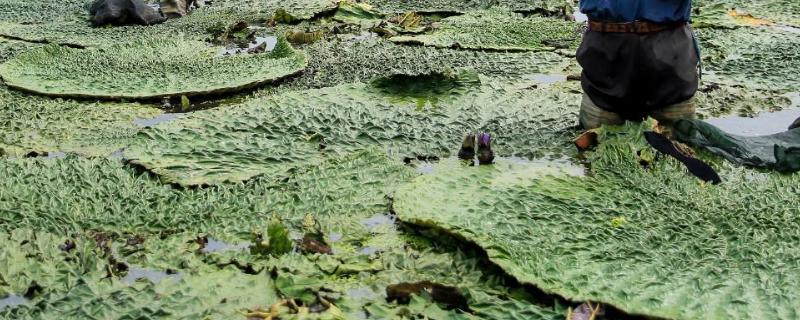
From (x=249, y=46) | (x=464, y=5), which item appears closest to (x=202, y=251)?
(x=249, y=46)

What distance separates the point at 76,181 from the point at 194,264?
0.60m

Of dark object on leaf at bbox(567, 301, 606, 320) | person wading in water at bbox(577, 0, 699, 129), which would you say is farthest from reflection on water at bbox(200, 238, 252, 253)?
person wading in water at bbox(577, 0, 699, 129)

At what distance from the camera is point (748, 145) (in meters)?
2.21

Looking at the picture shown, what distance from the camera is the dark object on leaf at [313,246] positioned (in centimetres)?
175

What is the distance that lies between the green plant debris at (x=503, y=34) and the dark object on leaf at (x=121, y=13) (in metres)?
1.50

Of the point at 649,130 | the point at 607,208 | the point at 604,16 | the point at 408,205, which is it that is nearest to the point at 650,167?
the point at 649,130

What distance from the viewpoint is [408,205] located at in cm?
192

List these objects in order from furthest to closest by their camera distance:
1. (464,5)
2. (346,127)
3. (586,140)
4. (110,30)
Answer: (464,5)
(110,30)
(346,127)
(586,140)

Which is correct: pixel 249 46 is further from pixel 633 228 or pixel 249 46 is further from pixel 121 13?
pixel 633 228

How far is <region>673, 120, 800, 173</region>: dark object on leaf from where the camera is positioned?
209 centimetres

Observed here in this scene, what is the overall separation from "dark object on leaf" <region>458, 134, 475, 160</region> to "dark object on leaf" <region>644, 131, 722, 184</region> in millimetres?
462

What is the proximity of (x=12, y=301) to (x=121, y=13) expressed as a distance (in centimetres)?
316

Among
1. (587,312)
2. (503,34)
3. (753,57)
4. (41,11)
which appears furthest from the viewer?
Answer: (41,11)

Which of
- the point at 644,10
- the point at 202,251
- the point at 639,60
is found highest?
the point at 644,10
